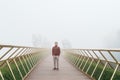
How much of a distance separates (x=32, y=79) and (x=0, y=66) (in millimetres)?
5820

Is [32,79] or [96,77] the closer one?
[96,77]

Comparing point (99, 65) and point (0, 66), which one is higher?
point (0, 66)

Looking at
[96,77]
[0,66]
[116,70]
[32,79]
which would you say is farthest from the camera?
[32,79]

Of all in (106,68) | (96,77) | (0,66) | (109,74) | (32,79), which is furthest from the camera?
(32,79)

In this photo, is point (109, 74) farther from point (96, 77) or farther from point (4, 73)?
point (4, 73)

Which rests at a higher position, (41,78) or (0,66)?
(0,66)

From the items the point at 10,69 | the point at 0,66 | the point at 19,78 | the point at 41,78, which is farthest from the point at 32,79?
the point at 0,66

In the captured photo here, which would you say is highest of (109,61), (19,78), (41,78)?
(109,61)

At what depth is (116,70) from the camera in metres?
14.6

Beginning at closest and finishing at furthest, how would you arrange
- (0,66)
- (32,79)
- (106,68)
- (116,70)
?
(0,66), (116,70), (106,68), (32,79)

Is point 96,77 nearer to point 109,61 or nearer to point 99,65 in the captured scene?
point 99,65

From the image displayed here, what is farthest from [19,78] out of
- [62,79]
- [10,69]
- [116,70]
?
[116,70]

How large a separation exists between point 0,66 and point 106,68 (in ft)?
17.4

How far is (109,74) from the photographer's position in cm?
1566
